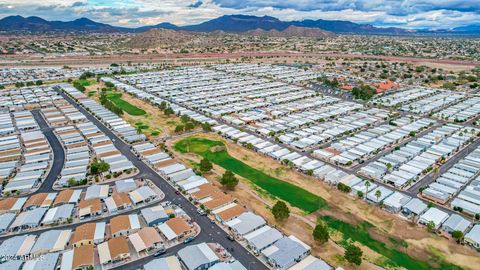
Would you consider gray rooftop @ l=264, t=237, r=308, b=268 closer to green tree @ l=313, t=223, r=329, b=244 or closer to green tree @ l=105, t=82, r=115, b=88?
green tree @ l=313, t=223, r=329, b=244

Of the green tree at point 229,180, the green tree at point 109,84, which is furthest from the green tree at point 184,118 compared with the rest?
the green tree at point 109,84

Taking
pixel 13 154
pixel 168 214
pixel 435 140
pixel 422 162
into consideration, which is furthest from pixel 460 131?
pixel 13 154

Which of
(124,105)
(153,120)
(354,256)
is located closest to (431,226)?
(354,256)

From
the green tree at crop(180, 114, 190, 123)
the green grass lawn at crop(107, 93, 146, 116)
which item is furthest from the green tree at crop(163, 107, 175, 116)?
the green grass lawn at crop(107, 93, 146, 116)

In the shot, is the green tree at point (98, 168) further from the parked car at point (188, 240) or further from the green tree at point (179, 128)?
the parked car at point (188, 240)

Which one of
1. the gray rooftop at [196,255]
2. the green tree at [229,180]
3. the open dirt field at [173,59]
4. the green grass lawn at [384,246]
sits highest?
the open dirt field at [173,59]

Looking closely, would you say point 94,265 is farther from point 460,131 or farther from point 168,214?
point 460,131
